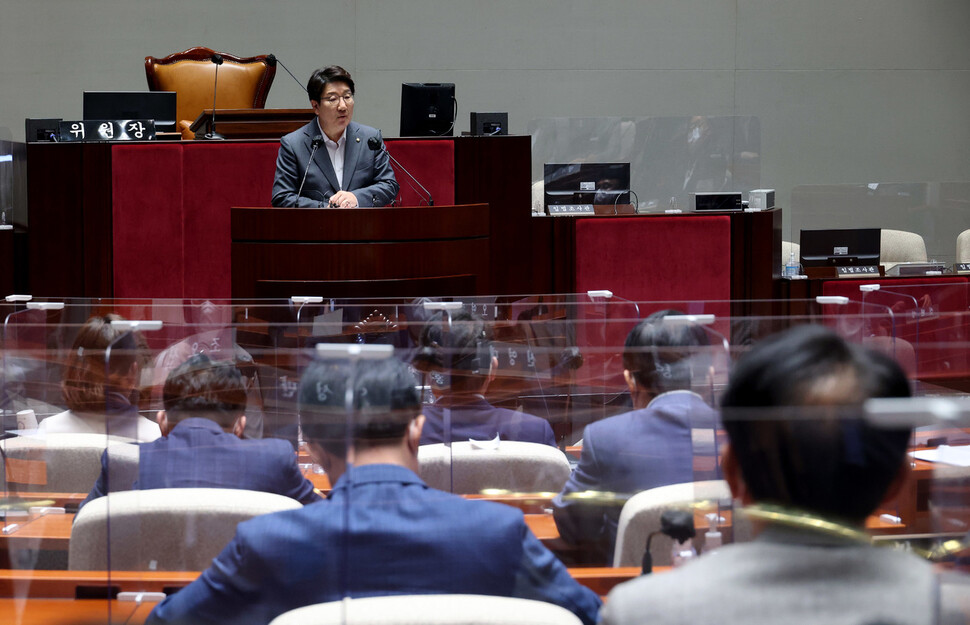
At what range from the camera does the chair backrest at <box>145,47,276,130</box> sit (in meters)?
5.79

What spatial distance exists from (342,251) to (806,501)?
2.81 meters

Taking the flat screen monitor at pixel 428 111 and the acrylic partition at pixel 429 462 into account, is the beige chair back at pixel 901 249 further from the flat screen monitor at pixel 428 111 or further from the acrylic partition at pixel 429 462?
the acrylic partition at pixel 429 462

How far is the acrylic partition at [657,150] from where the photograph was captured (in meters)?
6.59

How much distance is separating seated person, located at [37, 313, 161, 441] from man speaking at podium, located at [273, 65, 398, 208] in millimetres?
2213

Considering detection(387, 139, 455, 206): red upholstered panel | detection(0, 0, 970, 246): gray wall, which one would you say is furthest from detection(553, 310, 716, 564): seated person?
detection(0, 0, 970, 246): gray wall

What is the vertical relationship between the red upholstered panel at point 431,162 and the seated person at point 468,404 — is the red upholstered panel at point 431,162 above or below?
above

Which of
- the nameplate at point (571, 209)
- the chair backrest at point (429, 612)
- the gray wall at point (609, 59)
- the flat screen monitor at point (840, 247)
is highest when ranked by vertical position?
the gray wall at point (609, 59)

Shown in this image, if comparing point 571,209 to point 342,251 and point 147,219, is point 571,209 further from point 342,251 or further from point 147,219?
point 147,219

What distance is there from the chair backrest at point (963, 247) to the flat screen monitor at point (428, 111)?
3.83 meters

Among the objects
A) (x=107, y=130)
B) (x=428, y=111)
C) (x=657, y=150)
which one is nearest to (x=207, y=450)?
(x=428, y=111)

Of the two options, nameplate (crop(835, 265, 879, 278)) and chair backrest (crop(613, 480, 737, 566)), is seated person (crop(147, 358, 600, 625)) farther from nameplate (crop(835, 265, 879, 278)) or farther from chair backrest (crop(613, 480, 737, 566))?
nameplate (crop(835, 265, 879, 278))

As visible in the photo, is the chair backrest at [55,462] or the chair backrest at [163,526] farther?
the chair backrest at [55,462]

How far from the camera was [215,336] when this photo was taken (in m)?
2.34

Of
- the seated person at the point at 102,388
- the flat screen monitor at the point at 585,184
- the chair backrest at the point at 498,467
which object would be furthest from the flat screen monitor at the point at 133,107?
the chair backrest at the point at 498,467
